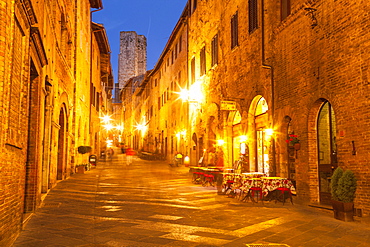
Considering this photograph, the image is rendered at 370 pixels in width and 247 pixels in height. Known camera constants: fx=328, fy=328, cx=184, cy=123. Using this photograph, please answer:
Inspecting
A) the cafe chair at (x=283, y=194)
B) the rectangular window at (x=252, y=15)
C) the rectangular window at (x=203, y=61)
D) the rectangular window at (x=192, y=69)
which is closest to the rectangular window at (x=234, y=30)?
the rectangular window at (x=252, y=15)

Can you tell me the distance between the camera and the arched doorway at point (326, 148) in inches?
343

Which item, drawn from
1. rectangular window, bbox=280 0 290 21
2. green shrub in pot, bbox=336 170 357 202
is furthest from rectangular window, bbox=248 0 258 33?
green shrub in pot, bbox=336 170 357 202

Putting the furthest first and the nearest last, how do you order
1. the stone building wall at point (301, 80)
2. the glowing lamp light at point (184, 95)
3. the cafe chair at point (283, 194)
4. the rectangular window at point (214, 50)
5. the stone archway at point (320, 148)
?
the glowing lamp light at point (184, 95) → the rectangular window at point (214, 50) → the cafe chair at point (283, 194) → the stone archway at point (320, 148) → the stone building wall at point (301, 80)

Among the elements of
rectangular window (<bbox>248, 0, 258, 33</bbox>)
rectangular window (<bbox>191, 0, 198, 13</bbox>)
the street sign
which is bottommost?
the street sign

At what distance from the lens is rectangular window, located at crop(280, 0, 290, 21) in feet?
35.7

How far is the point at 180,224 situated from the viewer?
668cm

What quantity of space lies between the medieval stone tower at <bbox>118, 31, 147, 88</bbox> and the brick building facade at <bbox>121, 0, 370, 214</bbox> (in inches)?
1716

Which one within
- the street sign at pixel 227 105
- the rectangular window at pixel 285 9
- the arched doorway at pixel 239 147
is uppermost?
the rectangular window at pixel 285 9

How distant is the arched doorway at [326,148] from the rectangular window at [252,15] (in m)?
5.14

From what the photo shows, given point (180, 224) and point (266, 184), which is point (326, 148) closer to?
point (266, 184)

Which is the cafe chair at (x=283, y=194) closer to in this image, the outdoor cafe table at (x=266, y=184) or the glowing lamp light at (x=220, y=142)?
the outdoor cafe table at (x=266, y=184)

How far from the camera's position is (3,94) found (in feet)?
14.5

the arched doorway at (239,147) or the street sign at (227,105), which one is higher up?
the street sign at (227,105)

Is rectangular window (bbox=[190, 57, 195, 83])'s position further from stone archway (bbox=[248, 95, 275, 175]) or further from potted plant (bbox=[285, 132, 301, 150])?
potted plant (bbox=[285, 132, 301, 150])
